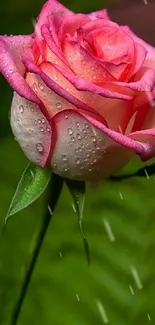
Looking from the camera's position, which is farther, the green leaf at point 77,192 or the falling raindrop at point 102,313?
the falling raindrop at point 102,313

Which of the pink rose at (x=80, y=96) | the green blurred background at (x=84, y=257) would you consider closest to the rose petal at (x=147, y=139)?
the pink rose at (x=80, y=96)

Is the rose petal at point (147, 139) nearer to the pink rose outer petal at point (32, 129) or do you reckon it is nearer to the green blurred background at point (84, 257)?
the pink rose outer petal at point (32, 129)

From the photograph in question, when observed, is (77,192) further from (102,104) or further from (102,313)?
(102,313)

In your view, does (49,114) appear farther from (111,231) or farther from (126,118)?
(111,231)

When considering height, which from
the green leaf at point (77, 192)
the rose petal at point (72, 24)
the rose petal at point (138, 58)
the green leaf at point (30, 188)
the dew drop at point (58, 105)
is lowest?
the green leaf at point (77, 192)

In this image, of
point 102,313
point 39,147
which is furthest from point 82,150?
point 102,313

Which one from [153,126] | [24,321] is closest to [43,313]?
[24,321]

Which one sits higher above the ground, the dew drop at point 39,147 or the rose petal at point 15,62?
the rose petal at point 15,62

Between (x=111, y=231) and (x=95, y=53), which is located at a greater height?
(x=95, y=53)
